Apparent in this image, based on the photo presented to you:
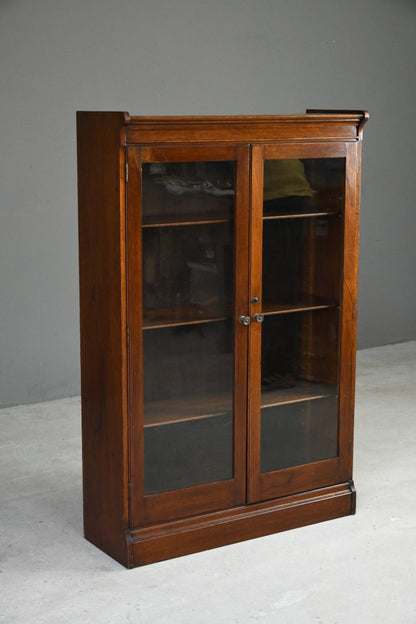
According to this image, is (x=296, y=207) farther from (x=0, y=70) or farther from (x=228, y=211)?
(x=0, y=70)

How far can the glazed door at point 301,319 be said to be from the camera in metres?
3.68

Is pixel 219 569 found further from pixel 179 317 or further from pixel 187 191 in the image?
pixel 187 191

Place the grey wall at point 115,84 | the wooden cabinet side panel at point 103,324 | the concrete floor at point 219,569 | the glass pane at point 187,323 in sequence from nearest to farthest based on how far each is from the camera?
1. the concrete floor at point 219,569
2. the wooden cabinet side panel at point 103,324
3. the glass pane at point 187,323
4. the grey wall at point 115,84

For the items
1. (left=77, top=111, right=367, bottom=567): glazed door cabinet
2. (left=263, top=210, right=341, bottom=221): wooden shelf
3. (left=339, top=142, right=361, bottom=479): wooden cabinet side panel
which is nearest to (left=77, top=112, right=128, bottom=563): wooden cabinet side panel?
(left=77, top=111, right=367, bottom=567): glazed door cabinet

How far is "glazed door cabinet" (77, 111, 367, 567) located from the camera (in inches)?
134

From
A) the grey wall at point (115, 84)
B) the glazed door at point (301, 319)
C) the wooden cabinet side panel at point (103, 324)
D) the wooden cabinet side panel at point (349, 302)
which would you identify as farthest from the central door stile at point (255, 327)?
the grey wall at point (115, 84)

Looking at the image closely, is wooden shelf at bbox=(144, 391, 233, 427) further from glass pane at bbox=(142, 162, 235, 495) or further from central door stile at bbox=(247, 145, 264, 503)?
central door stile at bbox=(247, 145, 264, 503)

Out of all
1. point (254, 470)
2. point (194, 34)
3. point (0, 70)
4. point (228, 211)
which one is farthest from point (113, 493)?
A: point (194, 34)

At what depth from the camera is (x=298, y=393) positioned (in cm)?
388

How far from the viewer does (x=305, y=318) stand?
3.85 meters

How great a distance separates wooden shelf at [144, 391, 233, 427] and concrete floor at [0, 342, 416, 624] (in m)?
0.52

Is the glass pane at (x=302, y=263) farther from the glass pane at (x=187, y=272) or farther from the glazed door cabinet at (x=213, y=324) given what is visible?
the glass pane at (x=187, y=272)

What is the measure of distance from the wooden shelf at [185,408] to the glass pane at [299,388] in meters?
0.19

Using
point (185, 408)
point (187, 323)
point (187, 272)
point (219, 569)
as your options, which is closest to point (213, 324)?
point (187, 323)
